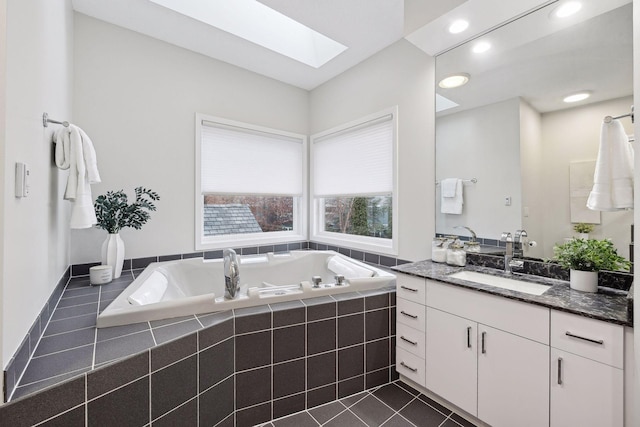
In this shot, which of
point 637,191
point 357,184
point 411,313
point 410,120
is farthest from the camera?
point 357,184

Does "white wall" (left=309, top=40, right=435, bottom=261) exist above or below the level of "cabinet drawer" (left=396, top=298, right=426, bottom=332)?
above

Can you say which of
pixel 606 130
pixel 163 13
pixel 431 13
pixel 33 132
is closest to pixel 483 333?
pixel 606 130

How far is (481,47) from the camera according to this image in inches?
78.3

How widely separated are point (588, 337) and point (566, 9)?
5.73 feet

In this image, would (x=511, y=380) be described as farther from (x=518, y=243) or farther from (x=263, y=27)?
(x=263, y=27)

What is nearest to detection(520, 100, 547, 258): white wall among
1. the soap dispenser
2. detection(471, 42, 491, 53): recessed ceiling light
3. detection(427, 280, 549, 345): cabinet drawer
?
the soap dispenser

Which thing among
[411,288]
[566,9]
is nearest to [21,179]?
[411,288]

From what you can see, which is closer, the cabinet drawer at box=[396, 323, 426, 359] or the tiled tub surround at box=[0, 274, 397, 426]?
the tiled tub surround at box=[0, 274, 397, 426]

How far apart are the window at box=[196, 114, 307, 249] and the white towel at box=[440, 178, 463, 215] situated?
70.3 inches

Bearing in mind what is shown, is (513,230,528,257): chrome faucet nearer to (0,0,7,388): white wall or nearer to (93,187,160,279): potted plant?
(0,0,7,388): white wall

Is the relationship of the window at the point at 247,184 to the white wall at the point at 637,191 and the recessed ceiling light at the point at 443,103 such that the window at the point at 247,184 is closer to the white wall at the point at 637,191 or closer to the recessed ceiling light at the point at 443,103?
the recessed ceiling light at the point at 443,103

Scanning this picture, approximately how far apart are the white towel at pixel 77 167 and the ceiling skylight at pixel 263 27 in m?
1.23

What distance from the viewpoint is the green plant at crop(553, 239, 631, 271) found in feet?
4.67

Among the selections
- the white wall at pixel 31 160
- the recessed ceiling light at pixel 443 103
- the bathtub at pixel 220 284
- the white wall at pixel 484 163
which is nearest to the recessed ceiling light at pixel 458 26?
the recessed ceiling light at pixel 443 103
